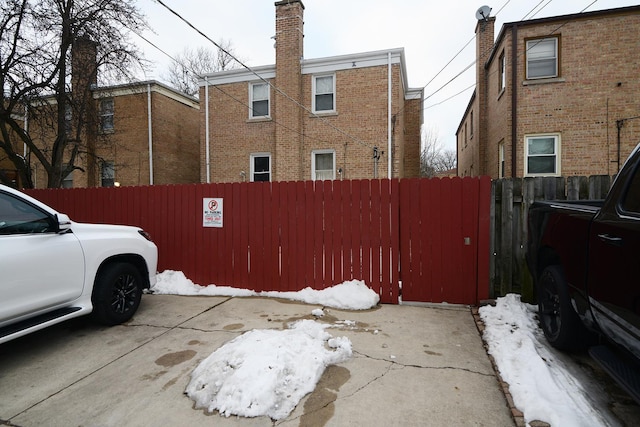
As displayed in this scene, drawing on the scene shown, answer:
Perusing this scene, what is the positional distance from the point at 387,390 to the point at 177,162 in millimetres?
16058

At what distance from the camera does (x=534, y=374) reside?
2885 millimetres

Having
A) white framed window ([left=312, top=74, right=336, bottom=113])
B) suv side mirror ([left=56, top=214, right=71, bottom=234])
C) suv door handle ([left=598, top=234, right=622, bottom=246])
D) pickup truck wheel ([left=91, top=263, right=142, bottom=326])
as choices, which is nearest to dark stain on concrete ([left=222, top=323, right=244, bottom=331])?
pickup truck wheel ([left=91, top=263, right=142, bottom=326])

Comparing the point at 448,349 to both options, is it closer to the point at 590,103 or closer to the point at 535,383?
the point at 535,383

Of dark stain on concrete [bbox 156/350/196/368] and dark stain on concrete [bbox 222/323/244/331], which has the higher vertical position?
dark stain on concrete [bbox 222/323/244/331]

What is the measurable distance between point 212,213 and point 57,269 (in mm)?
2743

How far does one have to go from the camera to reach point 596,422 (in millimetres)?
2293

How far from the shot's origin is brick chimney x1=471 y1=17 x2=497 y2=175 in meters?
13.6

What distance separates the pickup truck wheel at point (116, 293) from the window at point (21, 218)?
0.89 m

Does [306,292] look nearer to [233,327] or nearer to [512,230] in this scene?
[233,327]

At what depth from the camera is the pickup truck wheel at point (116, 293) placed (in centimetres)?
419

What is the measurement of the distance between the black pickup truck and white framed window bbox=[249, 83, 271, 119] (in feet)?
39.7

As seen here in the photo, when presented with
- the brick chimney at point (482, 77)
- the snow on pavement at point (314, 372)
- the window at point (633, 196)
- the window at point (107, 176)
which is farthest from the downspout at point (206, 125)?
the window at point (633, 196)

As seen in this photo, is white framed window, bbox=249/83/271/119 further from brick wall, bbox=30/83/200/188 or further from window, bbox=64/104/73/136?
window, bbox=64/104/73/136

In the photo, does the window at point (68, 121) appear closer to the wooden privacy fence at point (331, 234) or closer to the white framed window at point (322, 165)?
the wooden privacy fence at point (331, 234)
